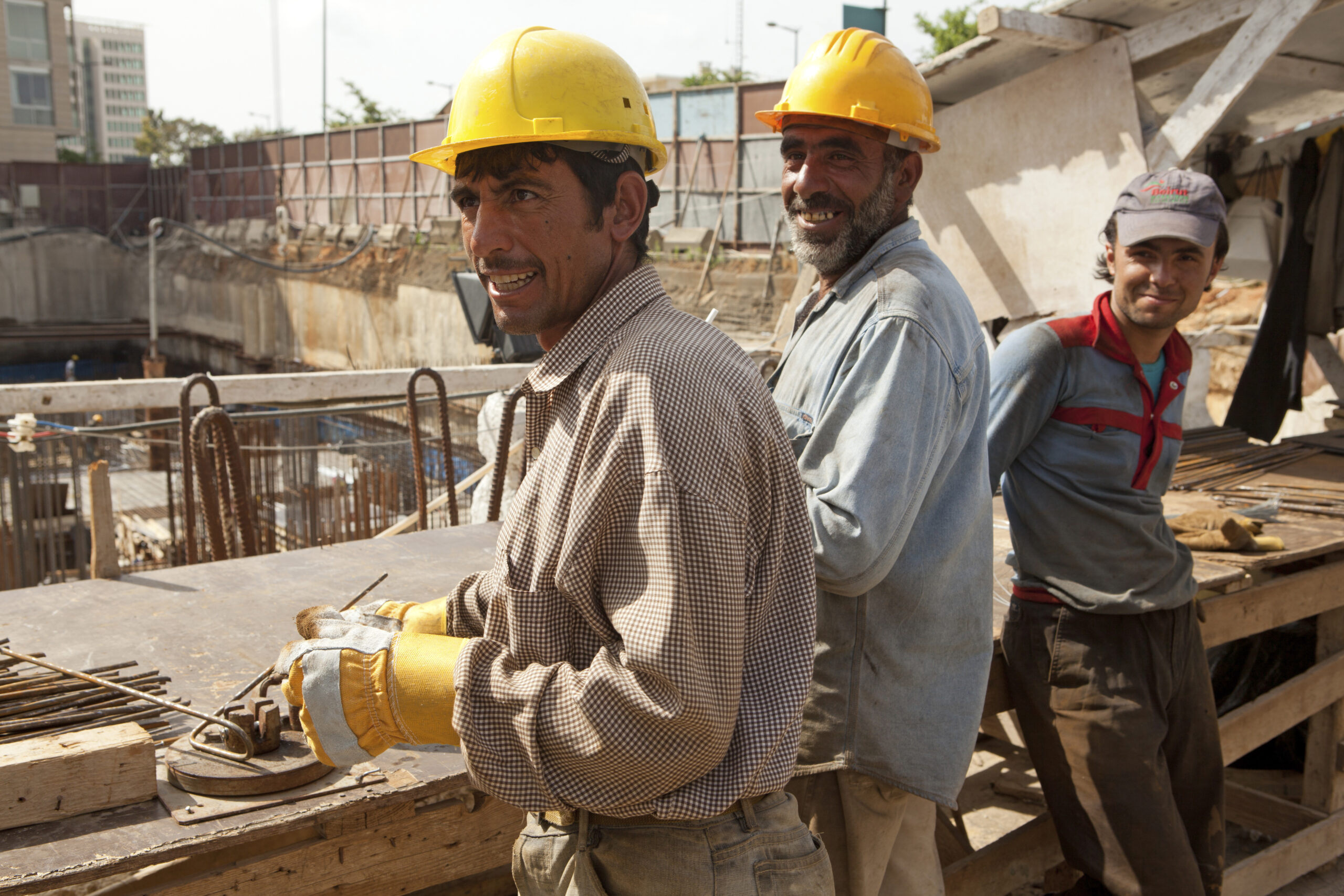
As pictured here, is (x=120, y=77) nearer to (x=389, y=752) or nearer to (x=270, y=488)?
(x=270, y=488)

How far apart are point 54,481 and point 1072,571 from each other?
18.8ft

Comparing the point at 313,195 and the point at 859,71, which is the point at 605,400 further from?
the point at 313,195

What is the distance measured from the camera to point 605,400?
54.6 inches

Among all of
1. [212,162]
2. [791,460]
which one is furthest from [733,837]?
[212,162]

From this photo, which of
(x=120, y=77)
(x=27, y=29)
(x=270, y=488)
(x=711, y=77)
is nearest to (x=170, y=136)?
(x=27, y=29)

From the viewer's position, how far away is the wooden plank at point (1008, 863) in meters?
3.29

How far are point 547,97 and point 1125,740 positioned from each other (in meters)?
2.32

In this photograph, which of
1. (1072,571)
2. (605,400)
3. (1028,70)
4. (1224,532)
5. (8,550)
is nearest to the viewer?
(605,400)

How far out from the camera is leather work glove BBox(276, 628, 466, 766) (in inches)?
59.2

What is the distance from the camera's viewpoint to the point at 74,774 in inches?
73.1

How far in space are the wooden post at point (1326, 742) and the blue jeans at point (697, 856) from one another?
3740mm

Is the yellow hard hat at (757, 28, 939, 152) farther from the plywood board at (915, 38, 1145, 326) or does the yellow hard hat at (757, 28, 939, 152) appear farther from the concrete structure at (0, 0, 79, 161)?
the concrete structure at (0, 0, 79, 161)

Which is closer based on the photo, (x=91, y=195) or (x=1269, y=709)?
(x=1269, y=709)

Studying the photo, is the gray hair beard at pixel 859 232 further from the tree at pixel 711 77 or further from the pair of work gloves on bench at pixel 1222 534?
the tree at pixel 711 77
